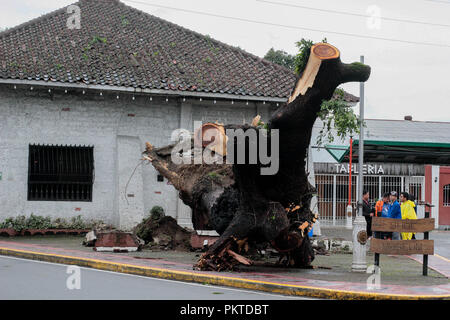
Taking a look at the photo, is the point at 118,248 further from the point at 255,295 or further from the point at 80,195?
the point at 255,295

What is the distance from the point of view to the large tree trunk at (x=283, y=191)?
38.0 feet

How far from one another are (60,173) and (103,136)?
1674mm

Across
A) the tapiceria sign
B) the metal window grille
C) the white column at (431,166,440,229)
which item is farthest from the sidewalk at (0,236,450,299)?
the metal window grille

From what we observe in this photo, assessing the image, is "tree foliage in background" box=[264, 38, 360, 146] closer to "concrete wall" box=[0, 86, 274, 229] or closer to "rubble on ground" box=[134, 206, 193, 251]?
"rubble on ground" box=[134, 206, 193, 251]

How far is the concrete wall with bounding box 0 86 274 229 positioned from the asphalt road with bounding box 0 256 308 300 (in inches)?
318

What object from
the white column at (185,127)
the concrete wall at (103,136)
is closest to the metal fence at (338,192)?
the concrete wall at (103,136)

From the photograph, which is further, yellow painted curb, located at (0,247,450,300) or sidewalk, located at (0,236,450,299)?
sidewalk, located at (0,236,450,299)

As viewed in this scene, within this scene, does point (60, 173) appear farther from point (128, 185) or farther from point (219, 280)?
point (219, 280)

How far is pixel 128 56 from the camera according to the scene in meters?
22.2

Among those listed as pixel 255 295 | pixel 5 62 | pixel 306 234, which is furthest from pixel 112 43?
pixel 255 295

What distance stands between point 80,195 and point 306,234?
30.6 ft

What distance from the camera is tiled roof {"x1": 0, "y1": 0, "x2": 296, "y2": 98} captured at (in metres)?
20.4

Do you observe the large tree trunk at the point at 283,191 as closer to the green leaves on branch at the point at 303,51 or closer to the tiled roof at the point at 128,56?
the green leaves on branch at the point at 303,51

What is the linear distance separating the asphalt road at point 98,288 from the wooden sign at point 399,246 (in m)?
3.04
